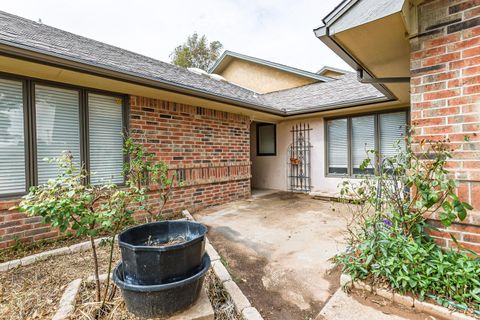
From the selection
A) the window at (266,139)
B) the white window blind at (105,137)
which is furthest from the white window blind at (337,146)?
the white window blind at (105,137)

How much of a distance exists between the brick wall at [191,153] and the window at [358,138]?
2522mm

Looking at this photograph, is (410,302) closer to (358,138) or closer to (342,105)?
(342,105)

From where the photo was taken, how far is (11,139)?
3188 millimetres

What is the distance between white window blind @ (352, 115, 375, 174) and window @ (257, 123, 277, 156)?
2.59 metres

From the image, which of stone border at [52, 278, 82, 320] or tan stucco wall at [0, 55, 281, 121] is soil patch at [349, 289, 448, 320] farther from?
tan stucco wall at [0, 55, 281, 121]

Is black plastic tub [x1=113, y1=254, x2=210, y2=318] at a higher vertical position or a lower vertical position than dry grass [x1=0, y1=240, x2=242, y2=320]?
higher

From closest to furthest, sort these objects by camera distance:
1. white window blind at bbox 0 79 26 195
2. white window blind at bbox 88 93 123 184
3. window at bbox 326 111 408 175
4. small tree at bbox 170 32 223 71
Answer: white window blind at bbox 0 79 26 195, white window blind at bbox 88 93 123 184, window at bbox 326 111 408 175, small tree at bbox 170 32 223 71

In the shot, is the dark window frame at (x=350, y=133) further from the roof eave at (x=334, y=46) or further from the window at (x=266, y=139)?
the roof eave at (x=334, y=46)

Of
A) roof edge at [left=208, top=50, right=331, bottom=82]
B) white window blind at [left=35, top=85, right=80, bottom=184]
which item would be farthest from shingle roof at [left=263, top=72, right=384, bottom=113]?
white window blind at [left=35, top=85, right=80, bottom=184]

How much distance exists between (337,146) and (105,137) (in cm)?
578

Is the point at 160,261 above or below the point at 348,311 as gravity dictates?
above

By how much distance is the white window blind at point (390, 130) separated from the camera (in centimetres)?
580

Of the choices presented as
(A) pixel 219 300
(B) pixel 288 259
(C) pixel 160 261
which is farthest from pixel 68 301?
(B) pixel 288 259

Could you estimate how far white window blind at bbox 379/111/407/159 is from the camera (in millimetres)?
5800
